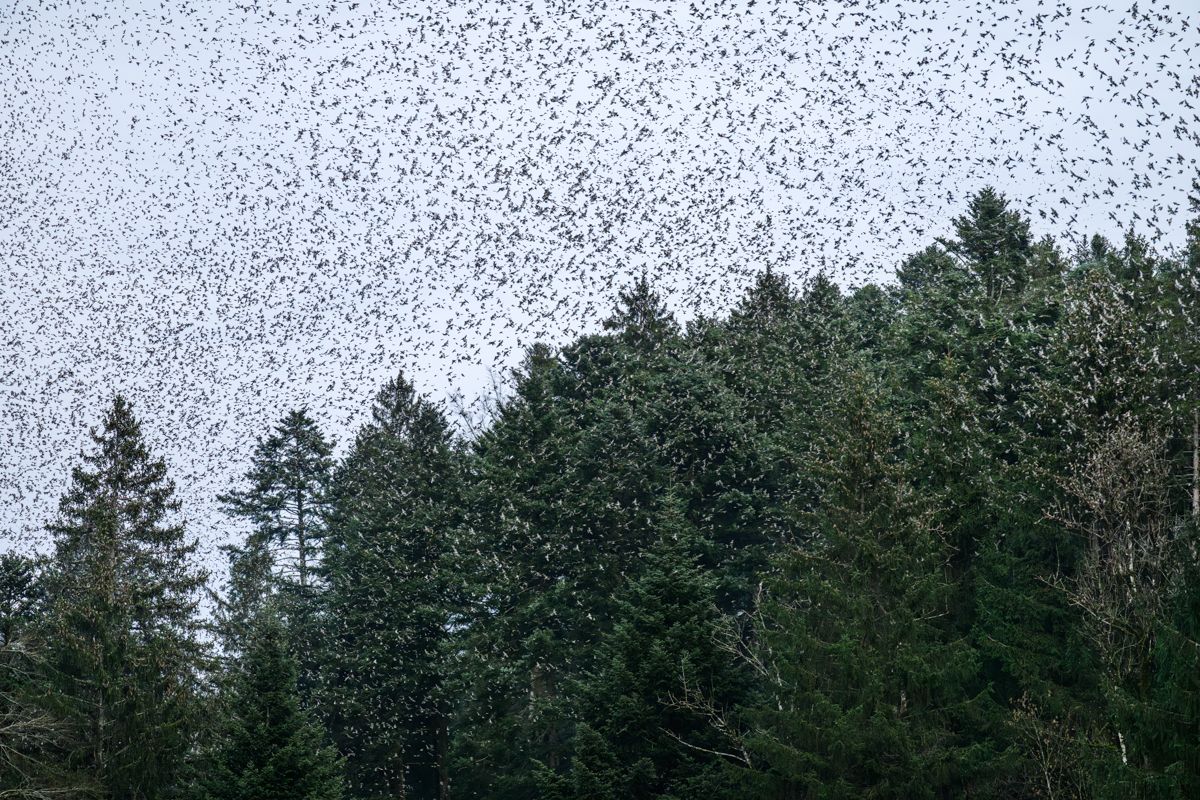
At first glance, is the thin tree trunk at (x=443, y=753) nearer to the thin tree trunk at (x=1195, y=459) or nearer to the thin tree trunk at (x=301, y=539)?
the thin tree trunk at (x=301, y=539)

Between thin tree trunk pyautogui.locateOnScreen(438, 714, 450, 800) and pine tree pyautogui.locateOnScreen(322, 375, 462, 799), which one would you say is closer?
pine tree pyautogui.locateOnScreen(322, 375, 462, 799)

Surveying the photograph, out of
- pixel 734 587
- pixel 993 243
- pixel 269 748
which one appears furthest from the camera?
pixel 993 243

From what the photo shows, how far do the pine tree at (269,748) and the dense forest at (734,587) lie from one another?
9cm

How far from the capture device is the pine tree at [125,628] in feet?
109

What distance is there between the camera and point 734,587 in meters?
39.0

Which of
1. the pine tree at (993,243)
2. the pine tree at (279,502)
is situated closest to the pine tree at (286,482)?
the pine tree at (279,502)

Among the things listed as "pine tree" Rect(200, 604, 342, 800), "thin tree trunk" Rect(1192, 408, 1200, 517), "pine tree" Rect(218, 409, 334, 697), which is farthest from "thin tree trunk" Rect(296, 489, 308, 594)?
"thin tree trunk" Rect(1192, 408, 1200, 517)

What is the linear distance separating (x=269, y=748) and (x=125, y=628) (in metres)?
9.17

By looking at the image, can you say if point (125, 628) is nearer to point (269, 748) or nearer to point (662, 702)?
point (269, 748)

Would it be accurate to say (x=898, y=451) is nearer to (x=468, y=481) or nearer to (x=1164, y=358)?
(x=1164, y=358)

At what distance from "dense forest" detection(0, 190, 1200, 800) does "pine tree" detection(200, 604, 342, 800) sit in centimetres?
9

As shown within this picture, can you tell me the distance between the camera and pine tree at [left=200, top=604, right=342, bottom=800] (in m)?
27.4

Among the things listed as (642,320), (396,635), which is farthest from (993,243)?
(396,635)

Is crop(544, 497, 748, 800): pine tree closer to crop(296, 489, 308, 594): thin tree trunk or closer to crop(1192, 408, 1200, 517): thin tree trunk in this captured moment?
crop(1192, 408, 1200, 517): thin tree trunk
